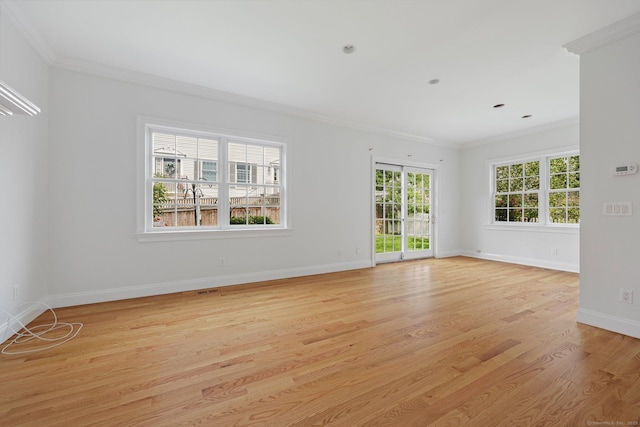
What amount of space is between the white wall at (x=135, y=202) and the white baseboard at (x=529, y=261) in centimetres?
303

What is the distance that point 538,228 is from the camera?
534 cm

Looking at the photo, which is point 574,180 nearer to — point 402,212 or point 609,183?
point 402,212

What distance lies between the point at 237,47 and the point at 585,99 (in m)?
3.48

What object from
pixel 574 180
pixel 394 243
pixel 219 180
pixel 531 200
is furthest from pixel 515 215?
pixel 219 180

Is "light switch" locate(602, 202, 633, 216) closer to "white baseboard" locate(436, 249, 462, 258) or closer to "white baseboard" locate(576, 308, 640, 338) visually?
"white baseboard" locate(576, 308, 640, 338)

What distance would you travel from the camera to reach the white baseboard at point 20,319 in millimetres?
2309

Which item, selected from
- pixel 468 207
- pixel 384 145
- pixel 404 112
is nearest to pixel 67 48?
pixel 404 112

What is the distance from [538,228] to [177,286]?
21.1 feet

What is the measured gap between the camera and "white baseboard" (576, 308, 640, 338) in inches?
93.2

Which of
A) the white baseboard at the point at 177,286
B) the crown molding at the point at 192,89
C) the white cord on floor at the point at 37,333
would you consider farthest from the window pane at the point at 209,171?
the white cord on floor at the point at 37,333

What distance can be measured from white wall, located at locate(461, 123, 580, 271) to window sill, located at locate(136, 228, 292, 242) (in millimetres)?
4590

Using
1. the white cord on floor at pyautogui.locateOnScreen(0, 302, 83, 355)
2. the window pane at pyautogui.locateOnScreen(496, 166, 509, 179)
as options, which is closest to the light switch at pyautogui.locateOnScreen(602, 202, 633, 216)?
the window pane at pyautogui.locateOnScreen(496, 166, 509, 179)

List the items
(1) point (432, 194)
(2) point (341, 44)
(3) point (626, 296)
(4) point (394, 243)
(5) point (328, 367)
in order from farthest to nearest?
1. (1) point (432, 194)
2. (4) point (394, 243)
3. (2) point (341, 44)
4. (3) point (626, 296)
5. (5) point (328, 367)

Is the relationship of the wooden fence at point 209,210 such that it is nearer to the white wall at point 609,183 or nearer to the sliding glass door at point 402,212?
the sliding glass door at point 402,212
